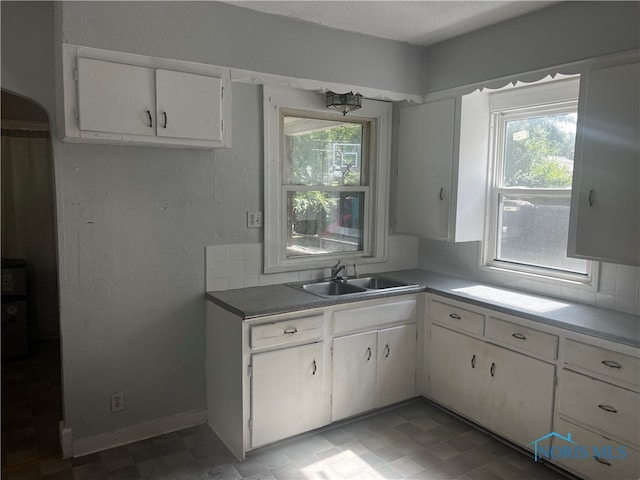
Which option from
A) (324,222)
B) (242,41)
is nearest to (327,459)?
(324,222)

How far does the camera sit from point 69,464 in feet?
8.64

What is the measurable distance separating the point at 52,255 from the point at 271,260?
285cm

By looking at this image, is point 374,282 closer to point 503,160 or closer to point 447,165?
point 447,165

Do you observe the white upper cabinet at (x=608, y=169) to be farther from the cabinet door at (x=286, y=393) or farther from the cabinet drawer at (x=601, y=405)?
the cabinet door at (x=286, y=393)

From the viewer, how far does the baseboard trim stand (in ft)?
8.99

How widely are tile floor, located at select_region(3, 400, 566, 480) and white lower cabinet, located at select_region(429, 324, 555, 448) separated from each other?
0.15 meters

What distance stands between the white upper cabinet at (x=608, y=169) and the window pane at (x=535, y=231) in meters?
0.42

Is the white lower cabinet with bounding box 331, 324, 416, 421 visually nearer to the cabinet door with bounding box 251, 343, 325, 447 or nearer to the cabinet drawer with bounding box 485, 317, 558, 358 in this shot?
the cabinet door with bounding box 251, 343, 325, 447

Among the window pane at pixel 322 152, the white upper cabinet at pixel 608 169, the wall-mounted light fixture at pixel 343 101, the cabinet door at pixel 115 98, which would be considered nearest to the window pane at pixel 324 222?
the window pane at pixel 322 152

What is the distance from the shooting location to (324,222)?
11.8 feet

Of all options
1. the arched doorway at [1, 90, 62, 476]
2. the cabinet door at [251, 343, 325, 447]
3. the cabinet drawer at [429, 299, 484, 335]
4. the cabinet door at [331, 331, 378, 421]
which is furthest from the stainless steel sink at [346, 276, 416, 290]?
the arched doorway at [1, 90, 62, 476]

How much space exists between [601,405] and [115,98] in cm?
285

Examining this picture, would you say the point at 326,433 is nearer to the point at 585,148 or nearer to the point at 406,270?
the point at 406,270

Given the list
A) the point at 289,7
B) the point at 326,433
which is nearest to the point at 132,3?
the point at 289,7
